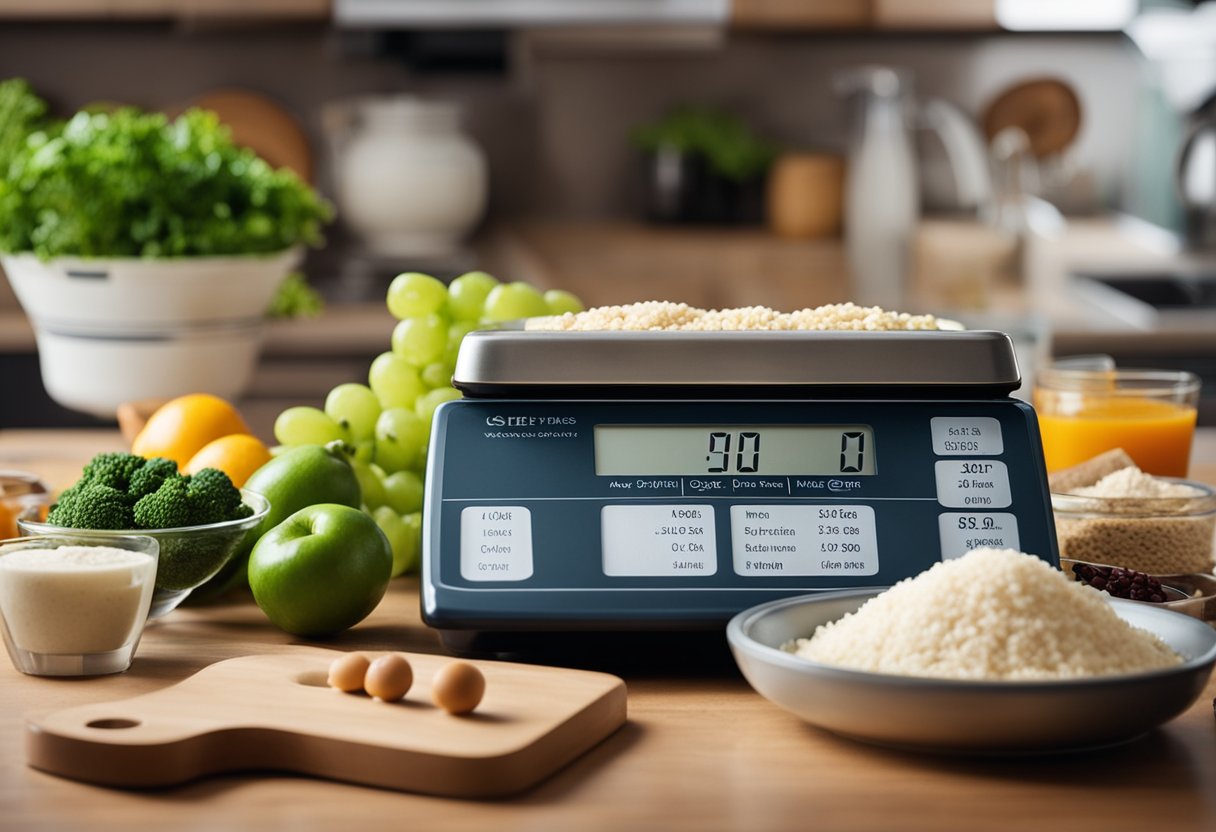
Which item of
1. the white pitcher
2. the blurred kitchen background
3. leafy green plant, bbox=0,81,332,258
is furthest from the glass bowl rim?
the white pitcher

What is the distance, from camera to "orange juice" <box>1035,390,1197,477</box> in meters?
1.33

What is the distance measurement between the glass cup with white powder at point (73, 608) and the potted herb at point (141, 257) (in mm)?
808

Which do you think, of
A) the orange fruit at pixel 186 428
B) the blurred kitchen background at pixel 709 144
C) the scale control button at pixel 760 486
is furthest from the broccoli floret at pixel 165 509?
the blurred kitchen background at pixel 709 144

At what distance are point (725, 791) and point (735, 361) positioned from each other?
0.94 feet

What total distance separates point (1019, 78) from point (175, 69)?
2.30 meters

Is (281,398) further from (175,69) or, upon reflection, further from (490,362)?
(490,362)

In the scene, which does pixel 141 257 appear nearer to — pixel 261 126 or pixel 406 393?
pixel 406 393

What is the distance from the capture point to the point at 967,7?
3.82 meters

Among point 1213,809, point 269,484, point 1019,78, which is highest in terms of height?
point 1019,78

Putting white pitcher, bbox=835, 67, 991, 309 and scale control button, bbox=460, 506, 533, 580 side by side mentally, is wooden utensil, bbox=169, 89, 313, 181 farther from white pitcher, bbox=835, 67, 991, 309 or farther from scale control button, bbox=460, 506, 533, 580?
scale control button, bbox=460, 506, 533, 580

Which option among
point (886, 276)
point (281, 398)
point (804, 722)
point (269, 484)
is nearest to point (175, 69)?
point (281, 398)

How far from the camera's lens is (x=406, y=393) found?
1.18 m

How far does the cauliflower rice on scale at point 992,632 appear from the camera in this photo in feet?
2.38

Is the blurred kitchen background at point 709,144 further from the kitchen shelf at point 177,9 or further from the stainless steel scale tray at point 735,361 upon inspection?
the stainless steel scale tray at point 735,361
